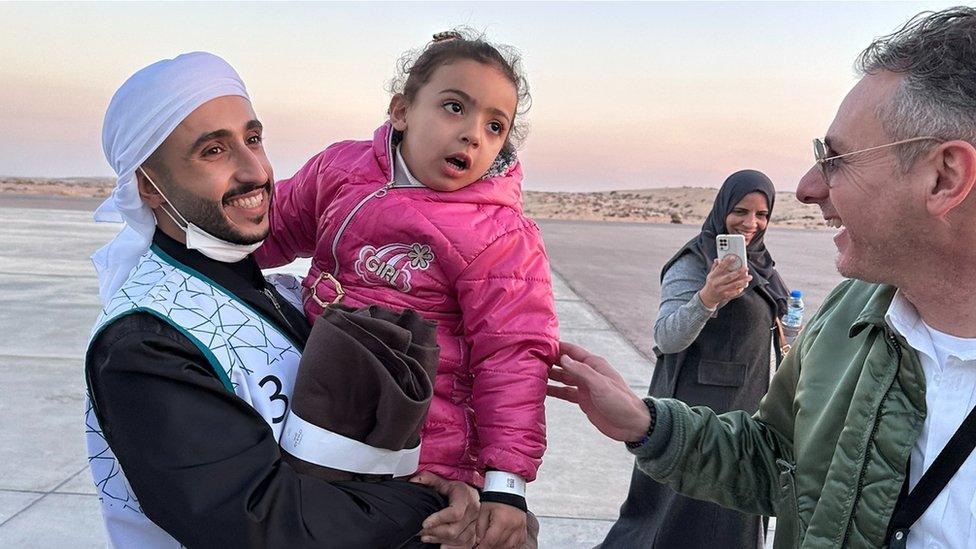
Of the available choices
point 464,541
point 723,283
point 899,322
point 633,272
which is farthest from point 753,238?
point 633,272

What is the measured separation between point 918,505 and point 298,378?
1.28m

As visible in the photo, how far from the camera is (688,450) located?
7.09 feet

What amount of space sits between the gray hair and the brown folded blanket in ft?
3.68

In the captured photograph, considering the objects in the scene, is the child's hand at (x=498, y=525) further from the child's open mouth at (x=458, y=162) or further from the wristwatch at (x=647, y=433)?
the child's open mouth at (x=458, y=162)

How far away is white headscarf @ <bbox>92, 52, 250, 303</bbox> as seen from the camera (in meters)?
1.81

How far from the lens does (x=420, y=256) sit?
2119mm

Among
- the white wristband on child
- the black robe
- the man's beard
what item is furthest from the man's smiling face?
the white wristband on child

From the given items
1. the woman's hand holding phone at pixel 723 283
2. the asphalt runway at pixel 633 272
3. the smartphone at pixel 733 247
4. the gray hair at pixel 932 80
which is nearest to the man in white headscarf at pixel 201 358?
the gray hair at pixel 932 80

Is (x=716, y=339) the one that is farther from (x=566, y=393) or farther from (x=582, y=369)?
(x=582, y=369)

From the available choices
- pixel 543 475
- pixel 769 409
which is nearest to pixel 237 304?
pixel 769 409

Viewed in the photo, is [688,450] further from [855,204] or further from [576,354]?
[855,204]

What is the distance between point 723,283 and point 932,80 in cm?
192

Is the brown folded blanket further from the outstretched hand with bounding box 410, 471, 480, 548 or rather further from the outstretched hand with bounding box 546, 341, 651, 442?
the outstretched hand with bounding box 546, 341, 651, 442

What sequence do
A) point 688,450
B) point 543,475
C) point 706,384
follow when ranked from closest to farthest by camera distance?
point 688,450 → point 706,384 → point 543,475
